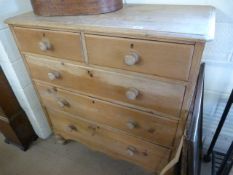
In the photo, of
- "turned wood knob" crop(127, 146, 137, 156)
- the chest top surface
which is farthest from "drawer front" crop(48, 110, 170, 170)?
the chest top surface

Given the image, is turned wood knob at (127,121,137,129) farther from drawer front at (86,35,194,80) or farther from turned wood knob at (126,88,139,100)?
drawer front at (86,35,194,80)

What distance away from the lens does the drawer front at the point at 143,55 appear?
2.07 feet

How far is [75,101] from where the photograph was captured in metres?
1.06

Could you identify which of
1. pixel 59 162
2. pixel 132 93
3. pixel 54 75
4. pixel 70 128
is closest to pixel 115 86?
pixel 132 93

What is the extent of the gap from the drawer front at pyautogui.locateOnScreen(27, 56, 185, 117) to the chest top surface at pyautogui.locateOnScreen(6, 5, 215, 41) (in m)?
0.19

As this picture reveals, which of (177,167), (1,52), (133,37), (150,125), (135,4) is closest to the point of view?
(133,37)

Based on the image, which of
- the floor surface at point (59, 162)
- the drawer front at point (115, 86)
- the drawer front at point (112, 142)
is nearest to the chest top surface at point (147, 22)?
the drawer front at point (115, 86)

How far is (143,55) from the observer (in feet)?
2.26

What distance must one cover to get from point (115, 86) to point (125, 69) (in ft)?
0.37

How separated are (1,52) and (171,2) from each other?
100cm

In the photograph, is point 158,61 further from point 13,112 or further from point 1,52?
point 13,112

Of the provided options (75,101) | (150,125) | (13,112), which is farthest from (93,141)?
(13,112)

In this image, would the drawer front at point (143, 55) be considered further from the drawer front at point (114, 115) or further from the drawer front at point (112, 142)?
the drawer front at point (112, 142)

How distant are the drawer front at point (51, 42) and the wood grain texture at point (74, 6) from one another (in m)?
0.10
